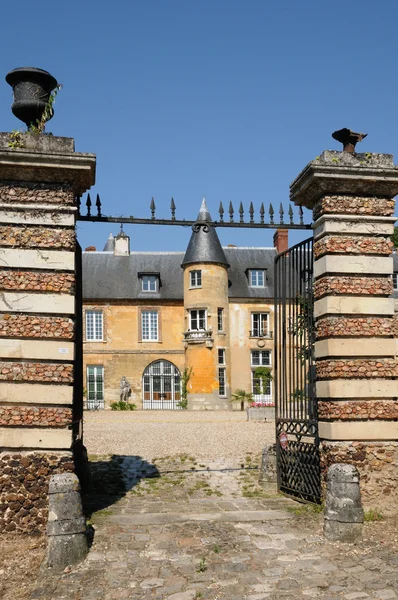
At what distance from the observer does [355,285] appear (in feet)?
22.7

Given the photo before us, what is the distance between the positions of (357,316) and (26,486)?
4.10 m

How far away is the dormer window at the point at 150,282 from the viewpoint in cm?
3038

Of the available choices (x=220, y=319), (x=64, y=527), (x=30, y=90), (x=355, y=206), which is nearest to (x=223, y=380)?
(x=220, y=319)

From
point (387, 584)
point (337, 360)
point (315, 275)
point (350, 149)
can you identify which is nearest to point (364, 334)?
point (337, 360)

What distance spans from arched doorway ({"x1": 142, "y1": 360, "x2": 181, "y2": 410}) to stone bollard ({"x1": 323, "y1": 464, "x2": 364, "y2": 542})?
2395 cm

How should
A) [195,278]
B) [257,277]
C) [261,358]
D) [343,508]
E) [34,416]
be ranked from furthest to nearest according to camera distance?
1. [257,277]
2. [261,358]
3. [195,278]
4. [34,416]
5. [343,508]

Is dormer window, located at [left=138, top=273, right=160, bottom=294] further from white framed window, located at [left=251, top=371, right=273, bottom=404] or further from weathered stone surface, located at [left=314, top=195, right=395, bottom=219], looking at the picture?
weathered stone surface, located at [left=314, top=195, right=395, bottom=219]

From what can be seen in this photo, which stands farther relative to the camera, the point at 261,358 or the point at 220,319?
the point at 261,358

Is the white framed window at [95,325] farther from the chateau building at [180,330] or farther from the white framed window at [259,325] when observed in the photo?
the white framed window at [259,325]

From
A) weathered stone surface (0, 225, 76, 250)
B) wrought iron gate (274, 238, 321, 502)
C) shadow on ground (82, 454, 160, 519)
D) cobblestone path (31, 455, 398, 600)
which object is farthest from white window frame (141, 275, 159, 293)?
weathered stone surface (0, 225, 76, 250)

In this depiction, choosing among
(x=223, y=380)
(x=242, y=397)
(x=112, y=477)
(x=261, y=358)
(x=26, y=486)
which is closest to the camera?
(x=26, y=486)

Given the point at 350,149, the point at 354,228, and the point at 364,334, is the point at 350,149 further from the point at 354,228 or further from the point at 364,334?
the point at 364,334

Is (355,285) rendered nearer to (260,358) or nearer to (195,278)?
(195,278)

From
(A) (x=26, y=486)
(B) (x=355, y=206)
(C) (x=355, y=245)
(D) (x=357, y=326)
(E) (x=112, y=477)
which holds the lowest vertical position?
(E) (x=112, y=477)
